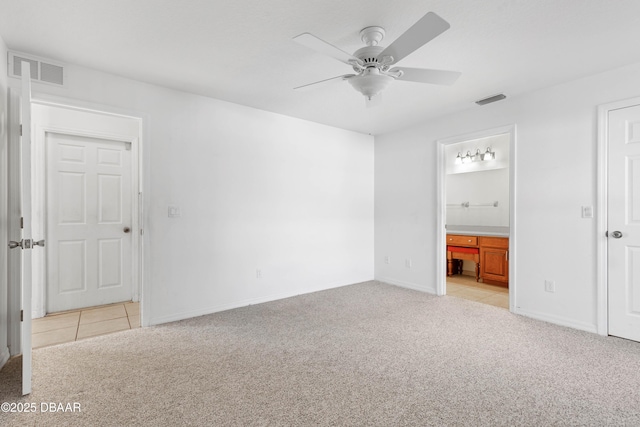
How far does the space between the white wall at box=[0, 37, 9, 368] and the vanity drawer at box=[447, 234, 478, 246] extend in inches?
215

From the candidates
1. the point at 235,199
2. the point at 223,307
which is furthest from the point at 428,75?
the point at 223,307

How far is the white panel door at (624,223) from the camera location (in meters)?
2.71

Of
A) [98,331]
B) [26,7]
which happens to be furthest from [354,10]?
[98,331]

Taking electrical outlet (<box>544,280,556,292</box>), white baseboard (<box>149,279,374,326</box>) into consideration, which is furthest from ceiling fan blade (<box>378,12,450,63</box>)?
white baseboard (<box>149,279,374,326</box>)

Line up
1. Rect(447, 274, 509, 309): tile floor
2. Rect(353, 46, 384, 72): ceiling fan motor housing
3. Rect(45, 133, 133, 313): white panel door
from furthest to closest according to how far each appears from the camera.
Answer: Rect(447, 274, 509, 309): tile floor → Rect(45, 133, 133, 313): white panel door → Rect(353, 46, 384, 72): ceiling fan motor housing

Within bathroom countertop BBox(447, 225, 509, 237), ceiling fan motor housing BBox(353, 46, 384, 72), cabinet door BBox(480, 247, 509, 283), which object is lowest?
cabinet door BBox(480, 247, 509, 283)

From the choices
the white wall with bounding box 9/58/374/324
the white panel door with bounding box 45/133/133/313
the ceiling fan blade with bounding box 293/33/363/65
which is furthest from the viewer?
the white panel door with bounding box 45/133/133/313

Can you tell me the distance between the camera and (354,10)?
196 centimetres

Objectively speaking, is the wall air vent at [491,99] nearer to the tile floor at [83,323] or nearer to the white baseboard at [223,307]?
the white baseboard at [223,307]

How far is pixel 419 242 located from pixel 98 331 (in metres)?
3.84

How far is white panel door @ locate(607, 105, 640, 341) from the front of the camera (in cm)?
271

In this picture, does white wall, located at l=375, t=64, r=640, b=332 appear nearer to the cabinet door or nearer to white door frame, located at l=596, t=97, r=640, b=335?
white door frame, located at l=596, t=97, r=640, b=335

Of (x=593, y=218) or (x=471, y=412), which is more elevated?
(x=593, y=218)

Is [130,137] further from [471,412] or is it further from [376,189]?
[471,412]
